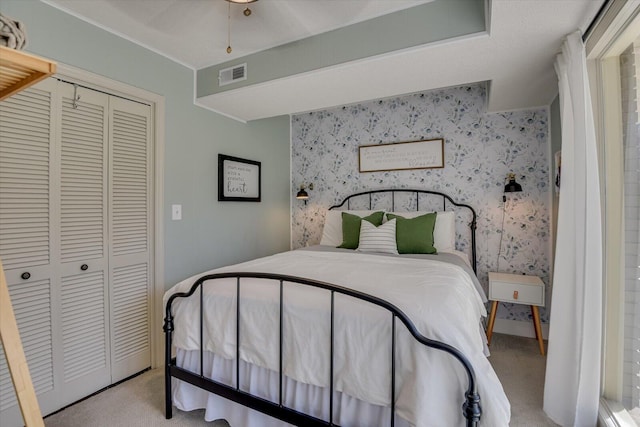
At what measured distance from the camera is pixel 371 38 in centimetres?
194

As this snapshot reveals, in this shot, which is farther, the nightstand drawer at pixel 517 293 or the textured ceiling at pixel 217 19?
the nightstand drawer at pixel 517 293

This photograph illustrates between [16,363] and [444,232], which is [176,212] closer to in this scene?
[16,363]

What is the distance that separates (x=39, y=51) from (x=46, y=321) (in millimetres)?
1529

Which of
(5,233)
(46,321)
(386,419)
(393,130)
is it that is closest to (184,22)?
(5,233)

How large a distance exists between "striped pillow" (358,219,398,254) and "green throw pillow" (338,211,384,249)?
0.43 ft

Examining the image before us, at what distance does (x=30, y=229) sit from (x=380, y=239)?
7.71 feet

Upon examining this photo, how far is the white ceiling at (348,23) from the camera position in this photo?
5.26ft

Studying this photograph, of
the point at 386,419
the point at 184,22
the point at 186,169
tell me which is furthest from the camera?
the point at 186,169

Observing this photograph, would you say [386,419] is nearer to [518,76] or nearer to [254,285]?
[254,285]

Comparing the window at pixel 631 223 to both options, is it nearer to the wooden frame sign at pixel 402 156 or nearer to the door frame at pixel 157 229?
the wooden frame sign at pixel 402 156

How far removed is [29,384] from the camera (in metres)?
0.69

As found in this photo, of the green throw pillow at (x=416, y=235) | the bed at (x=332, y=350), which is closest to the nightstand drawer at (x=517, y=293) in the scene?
the green throw pillow at (x=416, y=235)

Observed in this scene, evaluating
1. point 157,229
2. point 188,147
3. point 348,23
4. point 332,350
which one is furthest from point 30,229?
point 348,23

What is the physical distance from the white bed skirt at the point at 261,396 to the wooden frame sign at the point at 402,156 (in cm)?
250
